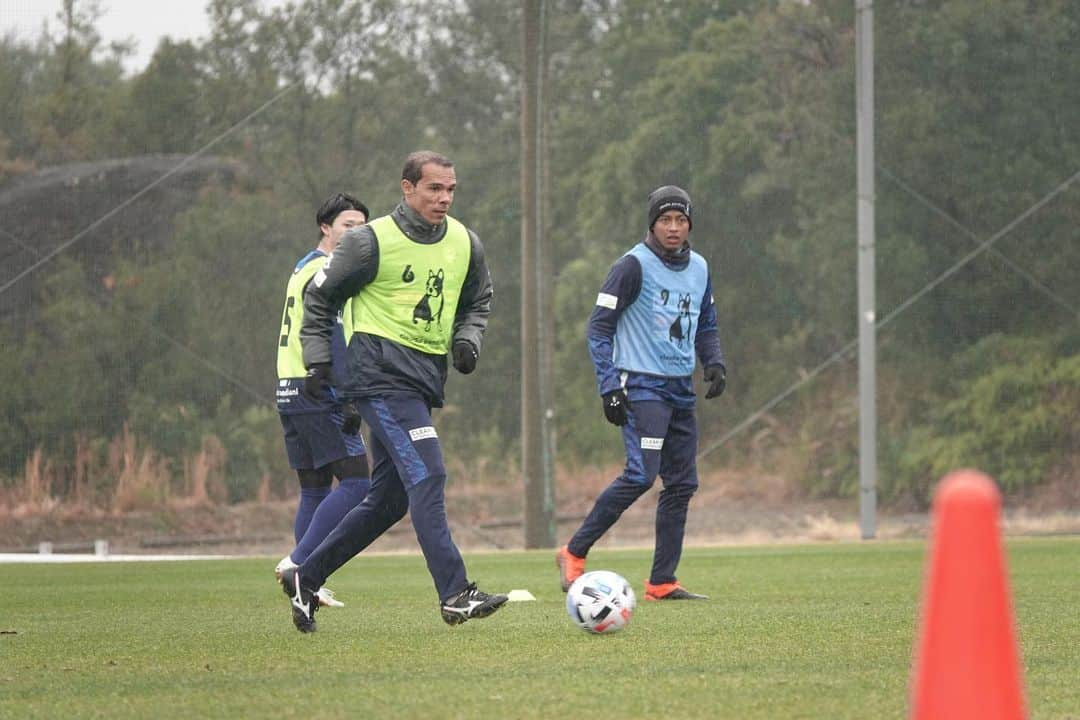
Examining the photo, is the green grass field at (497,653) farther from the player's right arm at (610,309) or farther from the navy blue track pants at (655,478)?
the player's right arm at (610,309)

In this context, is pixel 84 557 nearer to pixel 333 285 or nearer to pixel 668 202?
pixel 668 202

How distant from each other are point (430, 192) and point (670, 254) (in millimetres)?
2325

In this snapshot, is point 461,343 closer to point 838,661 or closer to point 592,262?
point 838,661

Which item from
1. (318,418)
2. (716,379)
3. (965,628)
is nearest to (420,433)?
(318,418)

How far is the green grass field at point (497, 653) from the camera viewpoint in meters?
4.63

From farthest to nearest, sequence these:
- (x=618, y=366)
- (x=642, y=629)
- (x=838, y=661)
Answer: (x=618, y=366)
(x=642, y=629)
(x=838, y=661)

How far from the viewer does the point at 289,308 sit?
909 centimetres

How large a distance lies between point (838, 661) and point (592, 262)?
10.6m

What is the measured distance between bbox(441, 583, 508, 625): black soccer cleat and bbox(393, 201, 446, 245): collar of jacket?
1303mm

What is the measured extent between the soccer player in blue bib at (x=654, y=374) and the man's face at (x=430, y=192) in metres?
2.06

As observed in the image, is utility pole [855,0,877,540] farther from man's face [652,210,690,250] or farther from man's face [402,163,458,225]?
man's face [402,163,458,225]

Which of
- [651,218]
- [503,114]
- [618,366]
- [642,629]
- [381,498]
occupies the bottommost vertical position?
[642,629]

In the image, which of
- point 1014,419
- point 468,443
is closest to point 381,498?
point 468,443

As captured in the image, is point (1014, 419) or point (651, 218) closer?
point (651, 218)
